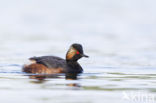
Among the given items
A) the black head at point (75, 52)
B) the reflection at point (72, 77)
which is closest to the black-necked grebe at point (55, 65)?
the black head at point (75, 52)

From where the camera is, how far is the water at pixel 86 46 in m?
12.0

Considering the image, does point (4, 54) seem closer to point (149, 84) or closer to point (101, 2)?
point (149, 84)

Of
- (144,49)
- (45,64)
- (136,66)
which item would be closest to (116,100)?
(45,64)

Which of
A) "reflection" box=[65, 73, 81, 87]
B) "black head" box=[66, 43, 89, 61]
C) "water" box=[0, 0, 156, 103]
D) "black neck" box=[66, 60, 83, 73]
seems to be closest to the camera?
"water" box=[0, 0, 156, 103]

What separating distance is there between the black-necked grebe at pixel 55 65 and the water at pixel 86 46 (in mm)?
402

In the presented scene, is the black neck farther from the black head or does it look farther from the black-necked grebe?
the black head

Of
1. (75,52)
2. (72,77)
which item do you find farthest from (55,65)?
(72,77)

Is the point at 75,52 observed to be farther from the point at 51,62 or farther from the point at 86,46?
the point at 86,46

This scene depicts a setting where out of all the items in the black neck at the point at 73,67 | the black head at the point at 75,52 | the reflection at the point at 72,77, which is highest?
the black head at the point at 75,52

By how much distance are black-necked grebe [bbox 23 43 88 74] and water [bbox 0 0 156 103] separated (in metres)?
0.40

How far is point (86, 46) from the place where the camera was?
83.7ft

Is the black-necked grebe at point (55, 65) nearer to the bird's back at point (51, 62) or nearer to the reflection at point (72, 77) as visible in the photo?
the bird's back at point (51, 62)

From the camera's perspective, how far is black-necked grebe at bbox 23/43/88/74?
650 inches

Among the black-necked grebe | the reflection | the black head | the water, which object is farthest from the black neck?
the reflection
